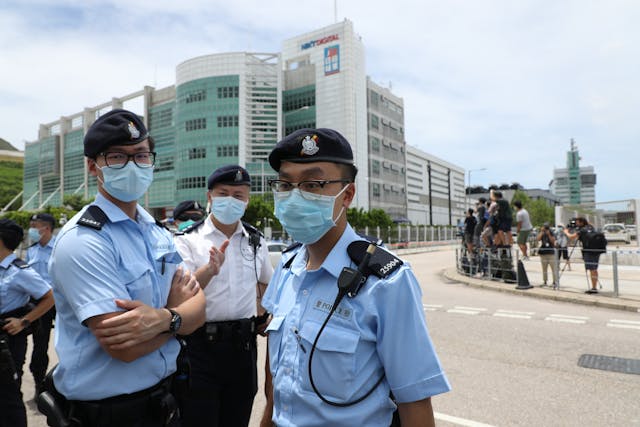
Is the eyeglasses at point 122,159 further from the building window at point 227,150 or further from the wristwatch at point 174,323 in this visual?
the building window at point 227,150

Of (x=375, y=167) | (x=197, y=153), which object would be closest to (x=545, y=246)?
(x=197, y=153)

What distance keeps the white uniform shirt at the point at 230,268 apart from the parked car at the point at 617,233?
21285 mm

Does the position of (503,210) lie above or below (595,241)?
above

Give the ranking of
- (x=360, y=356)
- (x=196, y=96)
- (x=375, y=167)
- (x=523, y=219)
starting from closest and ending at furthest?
(x=360, y=356), (x=523, y=219), (x=196, y=96), (x=375, y=167)

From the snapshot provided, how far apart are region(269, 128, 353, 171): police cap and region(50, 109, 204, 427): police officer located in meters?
0.92

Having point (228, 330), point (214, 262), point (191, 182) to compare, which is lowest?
point (228, 330)

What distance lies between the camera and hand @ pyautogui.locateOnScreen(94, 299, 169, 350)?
5.81ft

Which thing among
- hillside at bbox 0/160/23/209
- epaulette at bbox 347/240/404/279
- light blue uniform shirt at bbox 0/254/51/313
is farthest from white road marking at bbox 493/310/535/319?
hillside at bbox 0/160/23/209

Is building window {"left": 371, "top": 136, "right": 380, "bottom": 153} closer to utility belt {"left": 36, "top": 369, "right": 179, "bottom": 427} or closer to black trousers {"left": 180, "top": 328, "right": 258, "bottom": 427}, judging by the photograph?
black trousers {"left": 180, "top": 328, "right": 258, "bottom": 427}

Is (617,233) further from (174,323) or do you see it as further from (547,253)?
(174,323)

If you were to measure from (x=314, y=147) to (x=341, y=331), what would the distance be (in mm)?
738

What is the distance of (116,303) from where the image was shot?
1.83m

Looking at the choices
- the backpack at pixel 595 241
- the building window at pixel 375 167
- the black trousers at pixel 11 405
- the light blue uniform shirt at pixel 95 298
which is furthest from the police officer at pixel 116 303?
the building window at pixel 375 167

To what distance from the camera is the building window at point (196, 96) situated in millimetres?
70938
